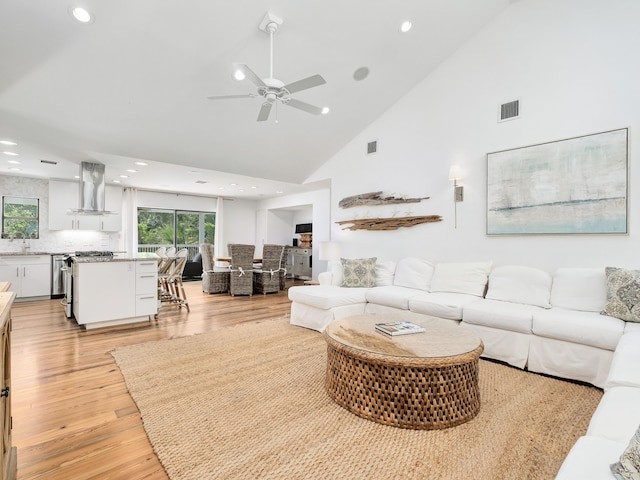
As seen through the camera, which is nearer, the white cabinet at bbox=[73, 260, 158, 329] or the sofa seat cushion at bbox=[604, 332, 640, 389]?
the sofa seat cushion at bbox=[604, 332, 640, 389]

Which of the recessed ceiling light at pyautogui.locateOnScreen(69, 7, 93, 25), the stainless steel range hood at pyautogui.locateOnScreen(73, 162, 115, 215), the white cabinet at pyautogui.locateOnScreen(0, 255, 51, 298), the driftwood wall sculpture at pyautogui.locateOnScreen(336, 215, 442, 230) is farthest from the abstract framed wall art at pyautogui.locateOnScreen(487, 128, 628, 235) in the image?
the white cabinet at pyautogui.locateOnScreen(0, 255, 51, 298)

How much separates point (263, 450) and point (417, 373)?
0.98 metres

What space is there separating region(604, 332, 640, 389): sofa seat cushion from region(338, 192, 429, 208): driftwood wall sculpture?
2.91m

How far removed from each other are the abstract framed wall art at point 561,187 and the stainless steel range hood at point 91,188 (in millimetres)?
5889

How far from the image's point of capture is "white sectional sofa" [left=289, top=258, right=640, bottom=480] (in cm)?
130

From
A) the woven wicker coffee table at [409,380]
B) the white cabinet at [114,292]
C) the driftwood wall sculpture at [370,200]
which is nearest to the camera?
the woven wicker coffee table at [409,380]

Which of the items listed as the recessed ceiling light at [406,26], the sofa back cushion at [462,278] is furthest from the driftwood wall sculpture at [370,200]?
the recessed ceiling light at [406,26]

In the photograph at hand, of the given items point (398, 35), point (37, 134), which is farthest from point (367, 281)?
point (37, 134)

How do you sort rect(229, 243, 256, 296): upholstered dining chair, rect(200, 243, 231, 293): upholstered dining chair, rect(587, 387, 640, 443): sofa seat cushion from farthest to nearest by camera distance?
rect(200, 243, 231, 293): upholstered dining chair < rect(229, 243, 256, 296): upholstered dining chair < rect(587, 387, 640, 443): sofa seat cushion

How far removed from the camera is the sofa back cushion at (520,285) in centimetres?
322

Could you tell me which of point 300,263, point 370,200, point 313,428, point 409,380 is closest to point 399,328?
point 409,380

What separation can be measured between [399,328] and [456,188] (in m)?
2.60

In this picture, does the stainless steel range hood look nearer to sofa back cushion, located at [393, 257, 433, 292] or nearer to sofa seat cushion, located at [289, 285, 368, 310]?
sofa seat cushion, located at [289, 285, 368, 310]

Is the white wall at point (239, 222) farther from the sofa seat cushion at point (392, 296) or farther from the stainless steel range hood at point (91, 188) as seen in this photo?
the sofa seat cushion at point (392, 296)
